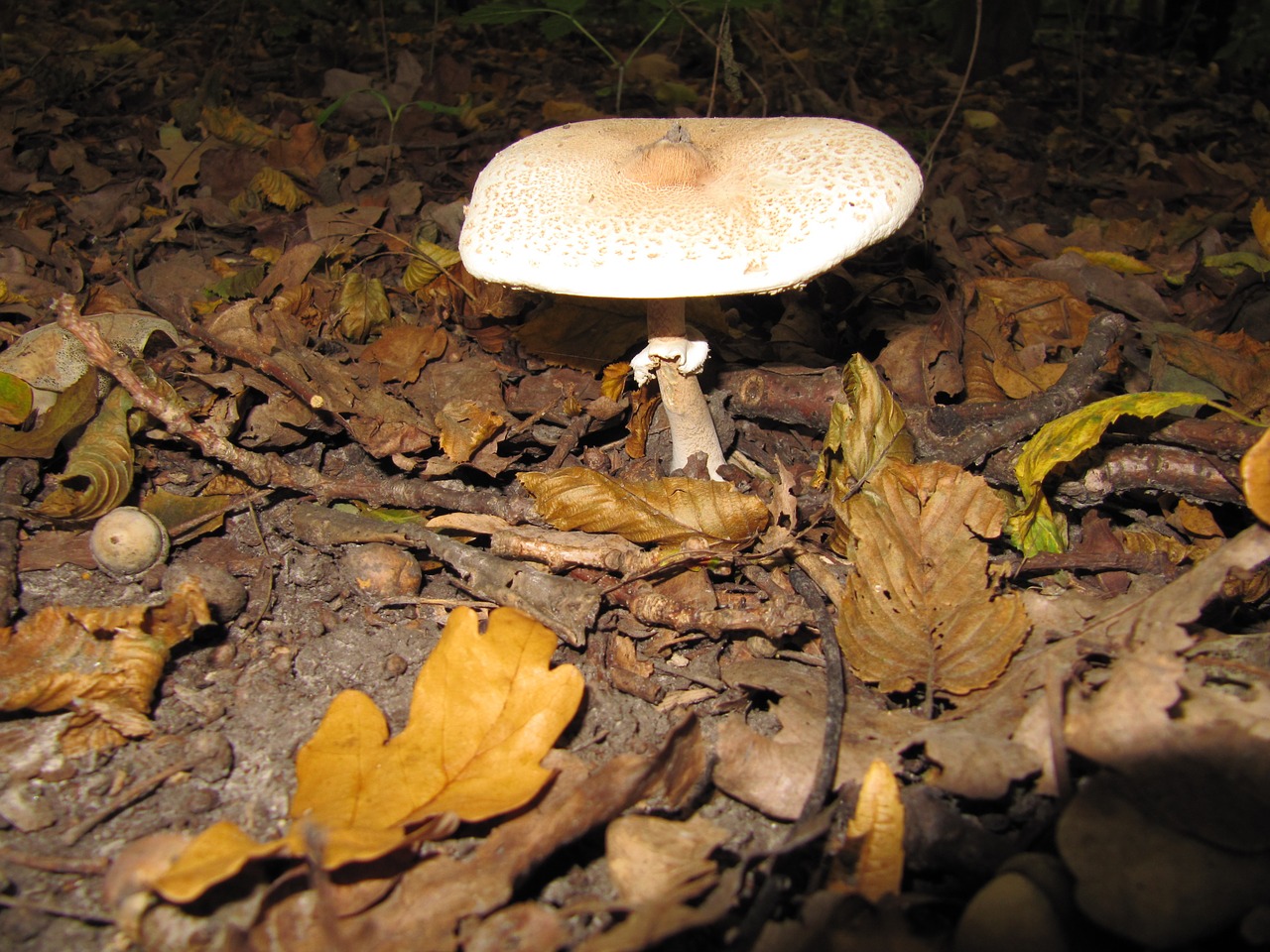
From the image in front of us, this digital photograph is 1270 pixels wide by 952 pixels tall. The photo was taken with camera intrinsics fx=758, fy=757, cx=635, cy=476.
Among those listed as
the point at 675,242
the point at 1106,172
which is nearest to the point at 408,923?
the point at 675,242

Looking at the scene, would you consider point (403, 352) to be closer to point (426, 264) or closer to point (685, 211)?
point (426, 264)

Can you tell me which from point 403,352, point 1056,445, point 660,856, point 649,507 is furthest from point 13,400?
point 1056,445

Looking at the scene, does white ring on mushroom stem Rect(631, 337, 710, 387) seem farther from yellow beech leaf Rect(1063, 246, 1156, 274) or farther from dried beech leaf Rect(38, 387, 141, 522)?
yellow beech leaf Rect(1063, 246, 1156, 274)

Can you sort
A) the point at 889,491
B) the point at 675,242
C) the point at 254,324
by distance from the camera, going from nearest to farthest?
the point at 675,242 < the point at 889,491 < the point at 254,324

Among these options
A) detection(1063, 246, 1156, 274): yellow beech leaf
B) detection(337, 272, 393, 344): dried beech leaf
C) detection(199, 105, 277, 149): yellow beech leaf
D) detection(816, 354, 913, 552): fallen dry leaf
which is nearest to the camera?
detection(816, 354, 913, 552): fallen dry leaf

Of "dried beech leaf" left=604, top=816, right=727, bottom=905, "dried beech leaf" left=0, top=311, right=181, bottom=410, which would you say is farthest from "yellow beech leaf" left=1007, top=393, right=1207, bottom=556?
"dried beech leaf" left=0, top=311, right=181, bottom=410

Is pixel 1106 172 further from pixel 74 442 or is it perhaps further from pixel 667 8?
pixel 74 442
